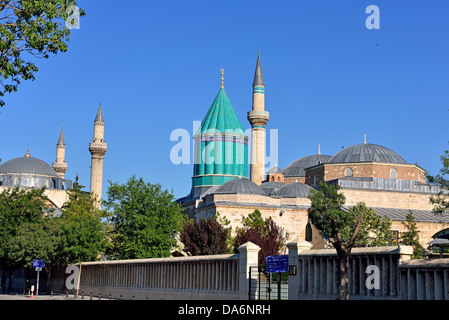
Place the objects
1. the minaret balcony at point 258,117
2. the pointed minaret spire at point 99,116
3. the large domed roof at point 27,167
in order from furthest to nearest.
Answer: the large domed roof at point 27,167 → the pointed minaret spire at point 99,116 → the minaret balcony at point 258,117

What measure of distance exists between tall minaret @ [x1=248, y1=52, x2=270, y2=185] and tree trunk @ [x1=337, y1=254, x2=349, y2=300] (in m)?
43.8

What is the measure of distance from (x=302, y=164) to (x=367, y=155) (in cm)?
1775

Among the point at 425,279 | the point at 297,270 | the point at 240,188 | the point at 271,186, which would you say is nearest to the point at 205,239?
the point at 240,188

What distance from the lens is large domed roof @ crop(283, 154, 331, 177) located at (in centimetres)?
7542

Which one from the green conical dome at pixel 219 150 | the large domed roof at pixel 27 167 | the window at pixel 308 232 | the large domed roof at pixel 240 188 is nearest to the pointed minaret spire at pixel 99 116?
the large domed roof at pixel 27 167

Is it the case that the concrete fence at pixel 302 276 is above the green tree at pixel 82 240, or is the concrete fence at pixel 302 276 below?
below

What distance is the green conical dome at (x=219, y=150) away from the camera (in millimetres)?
66812

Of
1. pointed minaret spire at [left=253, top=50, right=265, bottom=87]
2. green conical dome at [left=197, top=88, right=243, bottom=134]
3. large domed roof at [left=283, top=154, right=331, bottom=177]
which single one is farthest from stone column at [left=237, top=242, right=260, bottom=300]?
large domed roof at [left=283, top=154, right=331, bottom=177]

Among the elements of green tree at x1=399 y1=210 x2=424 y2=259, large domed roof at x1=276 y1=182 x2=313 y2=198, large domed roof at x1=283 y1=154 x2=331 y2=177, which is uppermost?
large domed roof at x1=283 y1=154 x2=331 y2=177

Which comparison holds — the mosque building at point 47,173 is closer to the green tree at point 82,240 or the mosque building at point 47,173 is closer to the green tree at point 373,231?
the green tree at point 82,240

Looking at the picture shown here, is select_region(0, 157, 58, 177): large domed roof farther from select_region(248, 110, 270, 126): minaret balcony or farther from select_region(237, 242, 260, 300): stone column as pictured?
select_region(237, 242, 260, 300): stone column

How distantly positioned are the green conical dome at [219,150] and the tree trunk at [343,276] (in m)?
46.9

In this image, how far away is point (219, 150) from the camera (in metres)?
66.8
